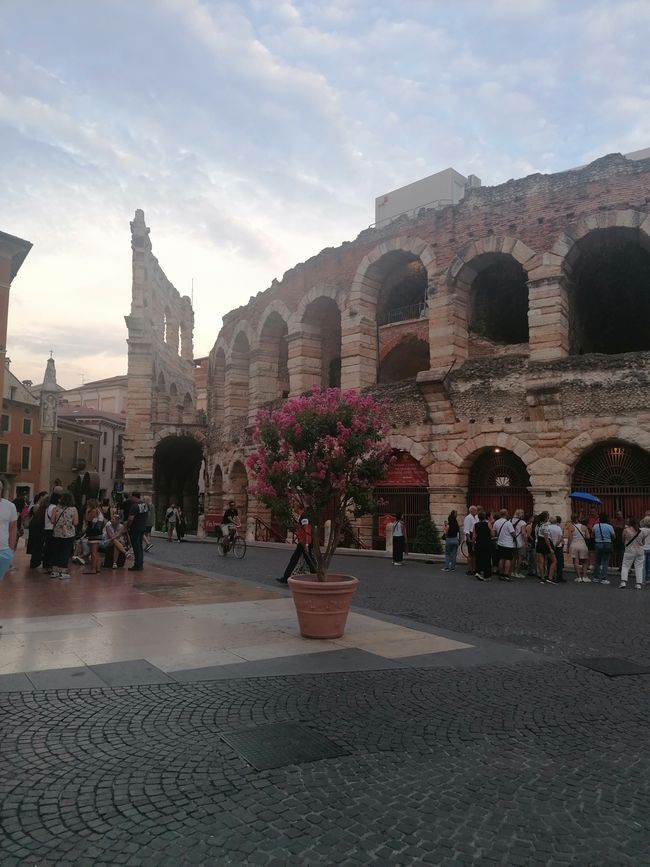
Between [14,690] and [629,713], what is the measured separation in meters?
4.65

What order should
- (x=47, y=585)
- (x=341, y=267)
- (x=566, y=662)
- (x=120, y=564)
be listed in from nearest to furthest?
(x=566, y=662) < (x=47, y=585) < (x=120, y=564) < (x=341, y=267)

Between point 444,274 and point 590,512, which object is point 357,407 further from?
point 444,274

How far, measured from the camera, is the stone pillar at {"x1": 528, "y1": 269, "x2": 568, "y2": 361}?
1770cm

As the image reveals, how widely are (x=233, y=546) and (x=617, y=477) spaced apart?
34.2 ft

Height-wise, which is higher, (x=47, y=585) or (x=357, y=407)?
(x=357, y=407)

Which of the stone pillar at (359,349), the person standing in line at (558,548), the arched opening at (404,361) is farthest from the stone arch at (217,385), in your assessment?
the person standing in line at (558,548)

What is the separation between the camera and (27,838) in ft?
9.57

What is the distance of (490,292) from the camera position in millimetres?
21828

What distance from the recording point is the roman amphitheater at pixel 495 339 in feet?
55.8

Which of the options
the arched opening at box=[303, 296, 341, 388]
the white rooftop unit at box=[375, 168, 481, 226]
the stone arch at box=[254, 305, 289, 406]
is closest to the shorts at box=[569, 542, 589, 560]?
the arched opening at box=[303, 296, 341, 388]

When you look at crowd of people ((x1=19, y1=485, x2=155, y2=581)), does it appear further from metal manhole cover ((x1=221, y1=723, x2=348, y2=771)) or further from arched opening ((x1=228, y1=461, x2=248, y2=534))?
arched opening ((x1=228, y1=461, x2=248, y2=534))

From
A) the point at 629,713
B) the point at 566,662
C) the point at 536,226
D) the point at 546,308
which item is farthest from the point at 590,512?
the point at 629,713

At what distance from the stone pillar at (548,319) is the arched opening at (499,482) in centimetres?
301

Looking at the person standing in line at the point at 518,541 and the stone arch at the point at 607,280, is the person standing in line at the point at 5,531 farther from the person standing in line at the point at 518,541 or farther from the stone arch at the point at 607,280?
the stone arch at the point at 607,280
